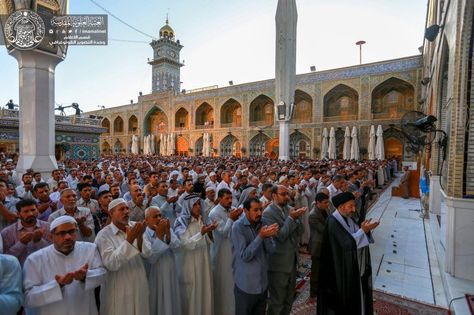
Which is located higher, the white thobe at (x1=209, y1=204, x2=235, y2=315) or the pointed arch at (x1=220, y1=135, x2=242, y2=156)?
the pointed arch at (x1=220, y1=135, x2=242, y2=156)

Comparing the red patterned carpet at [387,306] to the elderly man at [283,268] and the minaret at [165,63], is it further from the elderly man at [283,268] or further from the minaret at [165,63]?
the minaret at [165,63]

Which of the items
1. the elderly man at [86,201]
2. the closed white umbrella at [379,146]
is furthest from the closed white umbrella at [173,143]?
the elderly man at [86,201]

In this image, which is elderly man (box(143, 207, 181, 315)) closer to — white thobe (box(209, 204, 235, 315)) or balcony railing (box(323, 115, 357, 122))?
white thobe (box(209, 204, 235, 315))

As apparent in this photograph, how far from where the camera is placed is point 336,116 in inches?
807

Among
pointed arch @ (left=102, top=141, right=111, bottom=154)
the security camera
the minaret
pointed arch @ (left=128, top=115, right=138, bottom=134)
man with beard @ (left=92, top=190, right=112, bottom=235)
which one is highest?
the minaret

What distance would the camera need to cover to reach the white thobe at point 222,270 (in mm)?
2814

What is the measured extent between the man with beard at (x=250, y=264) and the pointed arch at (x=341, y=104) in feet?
63.7

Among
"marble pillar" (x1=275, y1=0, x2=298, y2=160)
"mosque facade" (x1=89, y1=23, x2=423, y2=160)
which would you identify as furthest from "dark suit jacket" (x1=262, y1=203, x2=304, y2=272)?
"mosque facade" (x1=89, y1=23, x2=423, y2=160)

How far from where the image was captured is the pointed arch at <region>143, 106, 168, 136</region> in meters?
32.0

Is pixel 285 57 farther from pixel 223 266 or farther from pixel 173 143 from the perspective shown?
pixel 173 143

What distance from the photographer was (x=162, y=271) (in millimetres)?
2359

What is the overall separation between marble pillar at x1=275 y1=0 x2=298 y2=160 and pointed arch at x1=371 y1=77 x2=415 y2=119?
6646mm

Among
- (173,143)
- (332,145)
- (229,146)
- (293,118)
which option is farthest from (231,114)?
(332,145)

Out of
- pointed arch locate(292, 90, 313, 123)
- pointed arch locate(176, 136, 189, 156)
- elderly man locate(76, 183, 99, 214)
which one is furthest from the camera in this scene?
pointed arch locate(176, 136, 189, 156)
